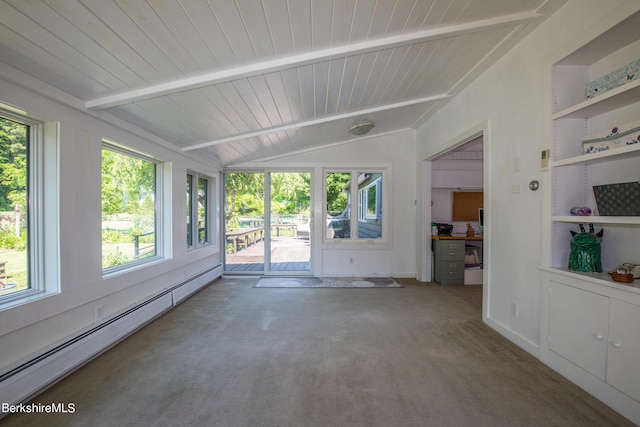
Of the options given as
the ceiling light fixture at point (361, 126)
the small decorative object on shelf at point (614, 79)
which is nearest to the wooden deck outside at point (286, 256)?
the ceiling light fixture at point (361, 126)

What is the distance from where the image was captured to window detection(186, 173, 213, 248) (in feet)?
14.9

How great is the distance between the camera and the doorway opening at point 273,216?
5.43 metres

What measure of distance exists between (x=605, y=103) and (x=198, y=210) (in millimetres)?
5077

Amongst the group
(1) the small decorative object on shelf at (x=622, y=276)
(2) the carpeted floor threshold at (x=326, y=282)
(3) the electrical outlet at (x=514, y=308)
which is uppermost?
(1) the small decorative object on shelf at (x=622, y=276)

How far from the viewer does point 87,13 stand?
134 centimetres

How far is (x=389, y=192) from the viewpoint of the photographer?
5281 mm

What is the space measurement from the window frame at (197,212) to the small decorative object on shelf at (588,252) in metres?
4.65

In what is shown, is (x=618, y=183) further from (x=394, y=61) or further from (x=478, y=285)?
(x=478, y=285)

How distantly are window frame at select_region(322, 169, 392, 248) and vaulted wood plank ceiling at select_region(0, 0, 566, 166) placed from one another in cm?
198

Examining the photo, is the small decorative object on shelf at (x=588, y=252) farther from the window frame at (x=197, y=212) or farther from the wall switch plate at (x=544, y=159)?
the window frame at (x=197, y=212)

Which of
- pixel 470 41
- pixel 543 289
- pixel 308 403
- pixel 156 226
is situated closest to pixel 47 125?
pixel 156 226

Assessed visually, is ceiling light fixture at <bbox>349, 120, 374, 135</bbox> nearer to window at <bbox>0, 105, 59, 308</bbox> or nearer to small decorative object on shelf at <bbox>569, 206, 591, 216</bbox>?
small decorative object on shelf at <bbox>569, 206, 591, 216</bbox>

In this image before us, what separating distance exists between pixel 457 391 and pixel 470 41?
111 inches

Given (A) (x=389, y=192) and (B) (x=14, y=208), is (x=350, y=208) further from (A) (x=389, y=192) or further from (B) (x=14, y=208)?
(B) (x=14, y=208)
